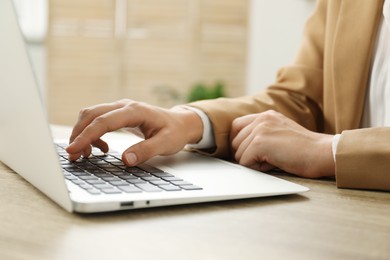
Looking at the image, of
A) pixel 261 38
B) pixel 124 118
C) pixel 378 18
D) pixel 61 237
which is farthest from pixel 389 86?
pixel 261 38

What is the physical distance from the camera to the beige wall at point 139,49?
193 inches

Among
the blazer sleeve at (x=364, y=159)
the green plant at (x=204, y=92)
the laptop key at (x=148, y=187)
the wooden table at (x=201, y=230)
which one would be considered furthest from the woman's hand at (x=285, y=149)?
the green plant at (x=204, y=92)

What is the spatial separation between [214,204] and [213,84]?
4.31 meters

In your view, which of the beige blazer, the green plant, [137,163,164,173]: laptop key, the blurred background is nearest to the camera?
[137,163,164,173]: laptop key

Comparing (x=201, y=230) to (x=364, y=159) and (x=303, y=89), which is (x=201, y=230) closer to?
(x=364, y=159)

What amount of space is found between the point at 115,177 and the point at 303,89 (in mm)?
671

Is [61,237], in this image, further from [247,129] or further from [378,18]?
[378,18]

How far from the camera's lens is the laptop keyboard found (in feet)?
2.19

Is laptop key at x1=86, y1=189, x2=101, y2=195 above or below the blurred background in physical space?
above

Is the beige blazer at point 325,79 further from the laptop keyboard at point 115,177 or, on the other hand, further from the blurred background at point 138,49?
the blurred background at point 138,49

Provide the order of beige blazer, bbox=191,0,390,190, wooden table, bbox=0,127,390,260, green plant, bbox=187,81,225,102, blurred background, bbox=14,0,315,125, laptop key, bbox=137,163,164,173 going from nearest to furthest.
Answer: wooden table, bbox=0,127,390,260, laptop key, bbox=137,163,164,173, beige blazer, bbox=191,0,390,190, green plant, bbox=187,81,225,102, blurred background, bbox=14,0,315,125

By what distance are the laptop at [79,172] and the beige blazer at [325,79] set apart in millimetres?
263

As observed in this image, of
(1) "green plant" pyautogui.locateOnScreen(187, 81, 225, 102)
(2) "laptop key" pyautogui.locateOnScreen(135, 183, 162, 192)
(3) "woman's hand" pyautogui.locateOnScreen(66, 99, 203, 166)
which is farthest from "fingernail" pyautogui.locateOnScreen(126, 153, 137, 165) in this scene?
(1) "green plant" pyautogui.locateOnScreen(187, 81, 225, 102)

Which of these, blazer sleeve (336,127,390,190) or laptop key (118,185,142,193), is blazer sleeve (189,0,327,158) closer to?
blazer sleeve (336,127,390,190)
